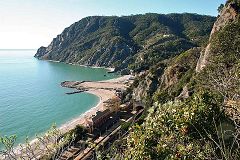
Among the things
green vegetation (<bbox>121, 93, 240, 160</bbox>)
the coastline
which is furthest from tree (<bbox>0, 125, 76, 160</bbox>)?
the coastline

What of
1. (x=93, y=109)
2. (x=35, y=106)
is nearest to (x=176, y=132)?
(x=93, y=109)

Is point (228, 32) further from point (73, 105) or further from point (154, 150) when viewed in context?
point (73, 105)

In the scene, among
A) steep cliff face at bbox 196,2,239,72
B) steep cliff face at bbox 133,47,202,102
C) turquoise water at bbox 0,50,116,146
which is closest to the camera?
steep cliff face at bbox 196,2,239,72

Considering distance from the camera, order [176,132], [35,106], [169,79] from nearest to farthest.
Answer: [176,132] < [169,79] < [35,106]

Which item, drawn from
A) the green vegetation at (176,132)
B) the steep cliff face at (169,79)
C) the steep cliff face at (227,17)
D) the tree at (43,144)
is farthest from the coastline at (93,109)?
the green vegetation at (176,132)

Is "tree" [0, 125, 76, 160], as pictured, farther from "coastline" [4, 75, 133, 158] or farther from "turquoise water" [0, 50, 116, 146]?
"turquoise water" [0, 50, 116, 146]

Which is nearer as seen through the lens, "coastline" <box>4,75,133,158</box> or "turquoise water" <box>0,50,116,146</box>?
"coastline" <box>4,75,133,158</box>

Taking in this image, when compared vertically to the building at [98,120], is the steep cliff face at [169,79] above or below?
above

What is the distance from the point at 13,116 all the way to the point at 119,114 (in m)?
32.7

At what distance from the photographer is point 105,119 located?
218 feet

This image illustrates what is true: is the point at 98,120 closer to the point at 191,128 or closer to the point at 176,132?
the point at 191,128

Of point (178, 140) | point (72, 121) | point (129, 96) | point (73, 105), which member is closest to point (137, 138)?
point (178, 140)

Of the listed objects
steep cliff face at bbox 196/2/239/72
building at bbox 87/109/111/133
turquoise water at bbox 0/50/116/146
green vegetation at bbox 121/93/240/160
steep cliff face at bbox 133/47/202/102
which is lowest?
turquoise water at bbox 0/50/116/146

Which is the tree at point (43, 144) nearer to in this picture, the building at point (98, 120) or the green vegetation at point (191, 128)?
the green vegetation at point (191, 128)
